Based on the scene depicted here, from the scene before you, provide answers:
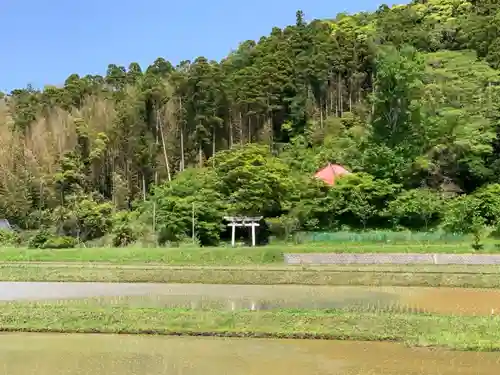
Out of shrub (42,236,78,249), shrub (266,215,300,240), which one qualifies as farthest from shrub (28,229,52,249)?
shrub (266,215,300,240)

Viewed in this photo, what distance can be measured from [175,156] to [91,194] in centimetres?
851

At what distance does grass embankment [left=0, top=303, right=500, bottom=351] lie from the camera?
10102 mm

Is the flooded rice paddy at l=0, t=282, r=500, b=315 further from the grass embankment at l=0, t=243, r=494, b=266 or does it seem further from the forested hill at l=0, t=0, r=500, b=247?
the forested hill at l=0, t=0, r=500, b=247

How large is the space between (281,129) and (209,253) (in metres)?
25.5

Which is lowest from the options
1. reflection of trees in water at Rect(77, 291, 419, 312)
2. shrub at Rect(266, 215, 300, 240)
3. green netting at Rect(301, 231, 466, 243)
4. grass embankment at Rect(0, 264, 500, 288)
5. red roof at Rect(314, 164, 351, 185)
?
grass embankment at Rect(0, 264, 500, 288)

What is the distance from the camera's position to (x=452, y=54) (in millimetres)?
47062

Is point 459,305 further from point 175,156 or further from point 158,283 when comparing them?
point 175,156

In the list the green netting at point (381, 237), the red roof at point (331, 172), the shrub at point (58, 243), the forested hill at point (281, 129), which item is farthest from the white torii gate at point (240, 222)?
the shrub at point (58, 243)

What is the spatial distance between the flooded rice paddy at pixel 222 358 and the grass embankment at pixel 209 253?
1493 centimetres

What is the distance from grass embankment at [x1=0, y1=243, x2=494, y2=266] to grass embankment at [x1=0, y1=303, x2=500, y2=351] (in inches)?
512

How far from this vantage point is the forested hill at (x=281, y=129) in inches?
1316

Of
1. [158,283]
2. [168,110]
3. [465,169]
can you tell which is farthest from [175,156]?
[158,283]

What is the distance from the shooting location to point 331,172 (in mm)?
36594

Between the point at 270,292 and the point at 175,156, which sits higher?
the point at 175,156
